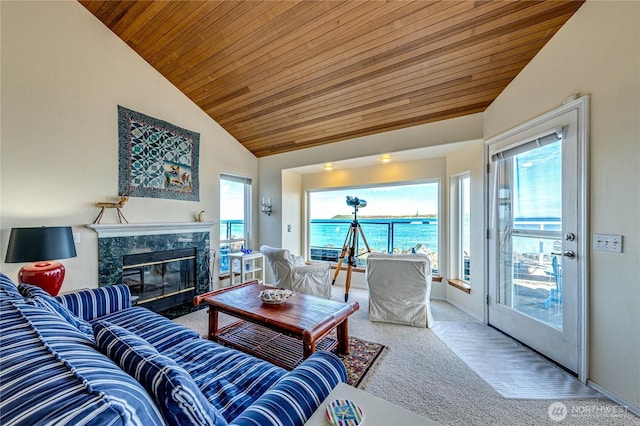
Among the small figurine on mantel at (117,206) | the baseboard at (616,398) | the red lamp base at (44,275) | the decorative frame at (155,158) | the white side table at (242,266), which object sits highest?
the decorative frame at (155,158)

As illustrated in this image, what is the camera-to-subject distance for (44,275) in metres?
2.18

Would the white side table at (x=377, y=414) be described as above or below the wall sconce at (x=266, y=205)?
below

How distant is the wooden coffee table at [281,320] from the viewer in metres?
1.83

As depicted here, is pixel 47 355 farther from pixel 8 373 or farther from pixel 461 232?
pixel 461 232

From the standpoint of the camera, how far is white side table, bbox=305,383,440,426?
79cm

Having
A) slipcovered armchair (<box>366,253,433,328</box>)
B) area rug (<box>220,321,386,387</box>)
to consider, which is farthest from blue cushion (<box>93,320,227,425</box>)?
slipcovered armchair (<box>366,253,433,328</box>)

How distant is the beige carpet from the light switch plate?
995mm

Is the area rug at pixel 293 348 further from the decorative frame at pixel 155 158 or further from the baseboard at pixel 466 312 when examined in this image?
the decorative frame at pixel 155 158

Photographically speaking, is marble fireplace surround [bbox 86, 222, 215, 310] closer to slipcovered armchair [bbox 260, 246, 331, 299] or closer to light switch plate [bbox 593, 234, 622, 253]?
slipcovered armchair [bbox 260, 246, 331, 299]

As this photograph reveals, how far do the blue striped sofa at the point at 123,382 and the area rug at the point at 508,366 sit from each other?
5.01 feet

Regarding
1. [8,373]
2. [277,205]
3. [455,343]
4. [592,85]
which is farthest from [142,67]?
[455,343]

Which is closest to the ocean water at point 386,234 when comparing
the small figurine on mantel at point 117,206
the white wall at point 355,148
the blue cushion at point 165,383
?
the white wall at point 355,148

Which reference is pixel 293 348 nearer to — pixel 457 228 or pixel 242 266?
pixel 242 266

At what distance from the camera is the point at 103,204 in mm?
2801
